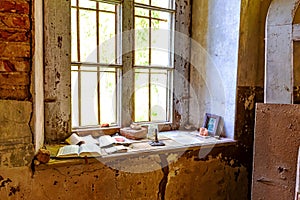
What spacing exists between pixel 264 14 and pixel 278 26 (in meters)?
0.49

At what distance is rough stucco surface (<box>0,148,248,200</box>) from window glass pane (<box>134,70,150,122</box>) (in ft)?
1.89

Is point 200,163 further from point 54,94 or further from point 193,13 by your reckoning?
point 193,13

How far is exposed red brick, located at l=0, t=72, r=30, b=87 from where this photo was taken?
1.34m

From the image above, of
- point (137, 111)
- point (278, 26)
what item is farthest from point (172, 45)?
point (278, 26)

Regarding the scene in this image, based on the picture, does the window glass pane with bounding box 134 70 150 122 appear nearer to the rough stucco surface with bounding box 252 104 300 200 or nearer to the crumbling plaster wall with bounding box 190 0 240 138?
the crumbling plaster wall with bounding box 190 0 240 138

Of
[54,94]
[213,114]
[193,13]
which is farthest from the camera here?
[193,13]

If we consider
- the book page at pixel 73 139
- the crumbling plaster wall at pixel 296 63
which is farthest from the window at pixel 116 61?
the crumbling plaster wall at pixel 296 63

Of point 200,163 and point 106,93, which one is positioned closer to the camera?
point 200,163

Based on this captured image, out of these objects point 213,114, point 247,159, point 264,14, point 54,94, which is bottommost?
point 247,159

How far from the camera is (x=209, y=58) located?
2309mm

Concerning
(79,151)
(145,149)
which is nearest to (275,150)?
(145,149)

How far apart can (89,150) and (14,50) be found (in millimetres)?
693

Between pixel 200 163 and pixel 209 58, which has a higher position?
pixel 209 58

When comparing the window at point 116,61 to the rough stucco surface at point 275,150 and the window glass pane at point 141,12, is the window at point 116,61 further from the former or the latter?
the rough stucco surface at point 275,150
